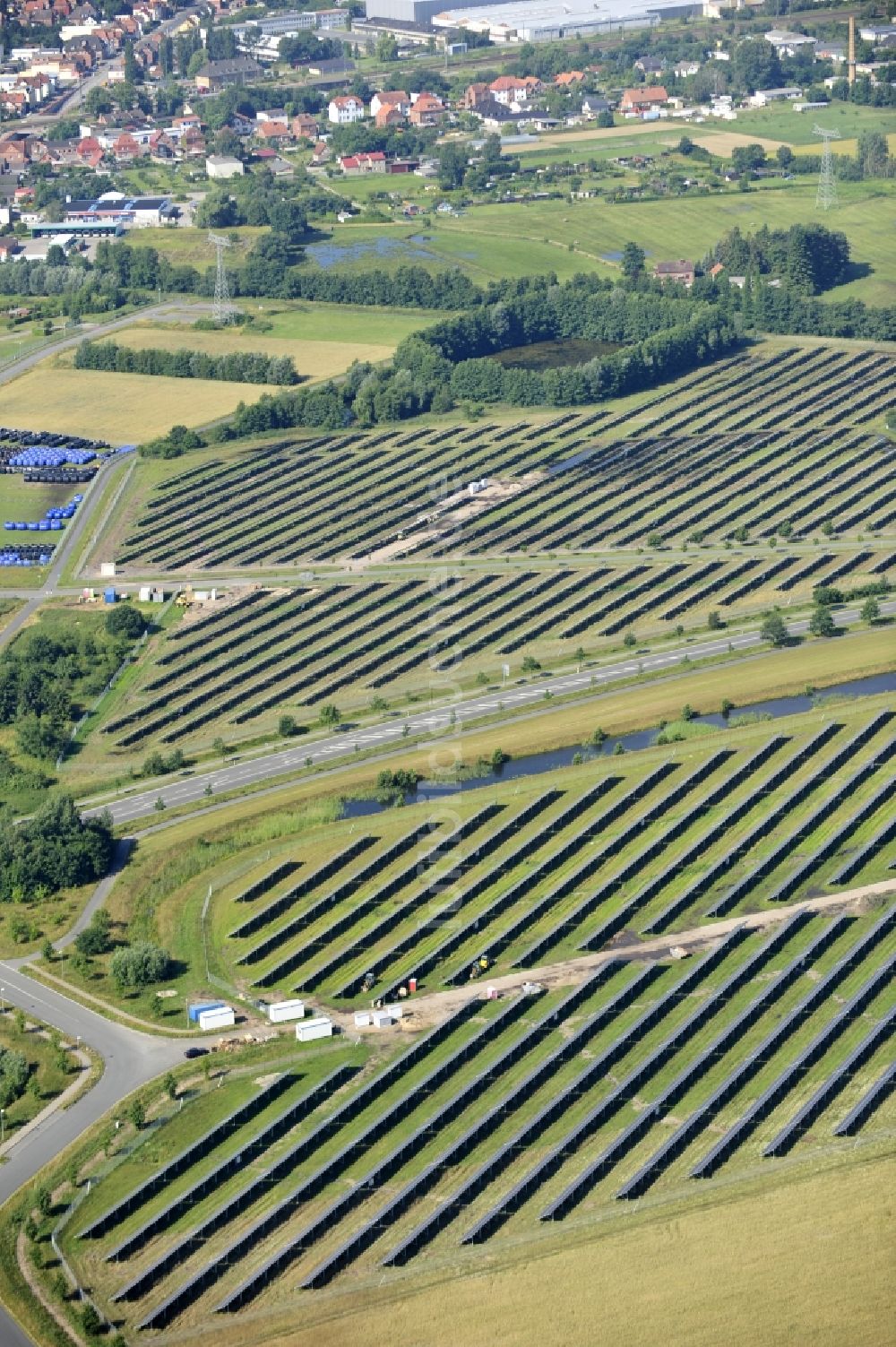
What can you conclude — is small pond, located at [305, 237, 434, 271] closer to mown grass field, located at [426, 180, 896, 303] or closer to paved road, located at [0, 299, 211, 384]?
mown grass field, located at [426, 180, 896, 303]

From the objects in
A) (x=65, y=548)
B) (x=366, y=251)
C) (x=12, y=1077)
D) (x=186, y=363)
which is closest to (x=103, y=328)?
(x=186, y=363)

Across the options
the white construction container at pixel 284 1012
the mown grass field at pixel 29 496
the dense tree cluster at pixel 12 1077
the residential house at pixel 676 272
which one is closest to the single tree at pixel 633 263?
the residential house at pixel 676 272

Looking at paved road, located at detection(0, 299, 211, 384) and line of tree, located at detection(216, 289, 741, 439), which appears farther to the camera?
paved road, located at detection(0, 299, 211, 384)

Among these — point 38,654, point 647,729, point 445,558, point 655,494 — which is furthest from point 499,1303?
point 655,494

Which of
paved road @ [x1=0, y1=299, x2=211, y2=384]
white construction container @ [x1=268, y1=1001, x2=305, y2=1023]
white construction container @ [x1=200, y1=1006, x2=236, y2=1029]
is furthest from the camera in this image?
paved road @ [x1=0, y1=299, x2=211, y2=384]

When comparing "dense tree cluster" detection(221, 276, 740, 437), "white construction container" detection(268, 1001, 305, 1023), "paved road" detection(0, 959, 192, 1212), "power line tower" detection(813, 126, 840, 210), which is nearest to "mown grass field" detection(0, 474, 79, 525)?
"dense tree cluster" detection(221, 276, 740, 437)

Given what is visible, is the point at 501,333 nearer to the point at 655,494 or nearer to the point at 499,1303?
the point at 655,494

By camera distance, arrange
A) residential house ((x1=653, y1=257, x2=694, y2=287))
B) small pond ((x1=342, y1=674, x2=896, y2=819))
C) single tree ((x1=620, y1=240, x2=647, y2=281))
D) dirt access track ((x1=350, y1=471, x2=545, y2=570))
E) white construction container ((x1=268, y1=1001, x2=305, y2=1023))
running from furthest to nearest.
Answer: single tree ((x1=620, y1=240, x2=647, y2=281)) → residential house ((x1=653, y1=257, x2=694, y2=287)) → dirt access track ((x1=350, y1=471, x2=545, y2=570)) → small pond ((x1=342, y1=674, x2=896, y2=819)) → white construction container ((x1=268, y1=1001, x2=305, y2=1023))
